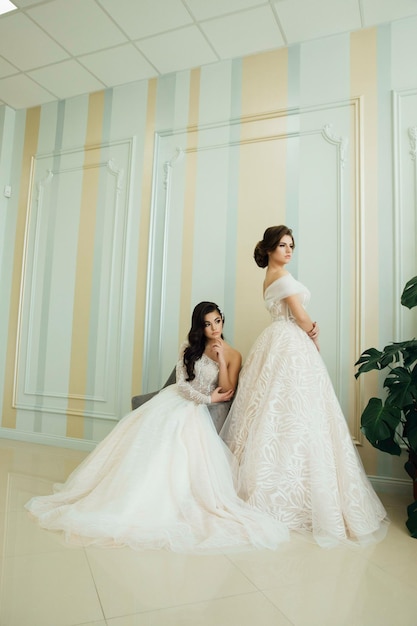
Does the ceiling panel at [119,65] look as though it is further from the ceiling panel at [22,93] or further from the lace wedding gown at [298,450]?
the lace wedding gown at [298,450]

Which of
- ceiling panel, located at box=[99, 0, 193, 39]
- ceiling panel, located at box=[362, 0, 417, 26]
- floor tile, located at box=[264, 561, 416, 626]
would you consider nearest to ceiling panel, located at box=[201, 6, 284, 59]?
ceiling panel, located at box=[99, 0, 193, 39]

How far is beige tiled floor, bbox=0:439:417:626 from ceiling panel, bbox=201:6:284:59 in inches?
149

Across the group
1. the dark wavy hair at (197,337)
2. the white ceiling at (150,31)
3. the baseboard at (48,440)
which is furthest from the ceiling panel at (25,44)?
the baseboard at (48,440)

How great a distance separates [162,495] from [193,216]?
2.59 m

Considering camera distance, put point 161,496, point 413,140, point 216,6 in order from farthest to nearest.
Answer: point 216,6 → point 413,140 → point 161,496

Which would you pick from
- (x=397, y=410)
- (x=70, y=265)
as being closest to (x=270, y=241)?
(x=397, y=410)

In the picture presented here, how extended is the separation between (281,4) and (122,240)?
2406 mm

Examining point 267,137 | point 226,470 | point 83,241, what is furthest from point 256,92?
point 226,470

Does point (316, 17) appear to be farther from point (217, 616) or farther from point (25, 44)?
point (217, 616)

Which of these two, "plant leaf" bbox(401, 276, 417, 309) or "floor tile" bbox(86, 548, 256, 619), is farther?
"plant leaf" bbox(401, 276, 417, 309)

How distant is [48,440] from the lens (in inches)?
179

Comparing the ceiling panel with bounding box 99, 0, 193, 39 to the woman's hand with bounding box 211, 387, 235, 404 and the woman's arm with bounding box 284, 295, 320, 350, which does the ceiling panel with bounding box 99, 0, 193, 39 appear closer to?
the woman's arm with bounding box 284, 295, 320, 350

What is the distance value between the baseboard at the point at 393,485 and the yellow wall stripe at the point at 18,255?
12.0 feet

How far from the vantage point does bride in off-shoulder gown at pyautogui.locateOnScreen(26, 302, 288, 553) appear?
2131 mm
